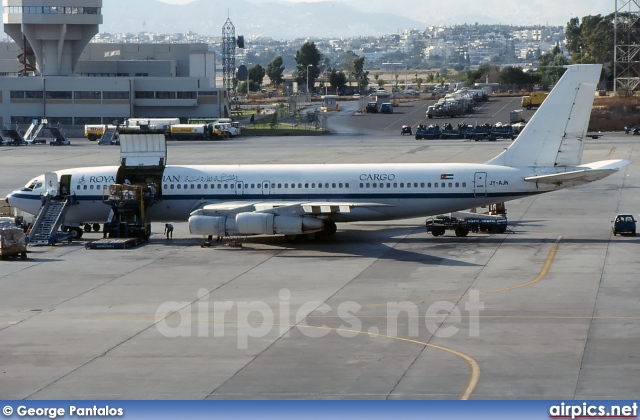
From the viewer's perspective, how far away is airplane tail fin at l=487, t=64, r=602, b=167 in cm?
5431

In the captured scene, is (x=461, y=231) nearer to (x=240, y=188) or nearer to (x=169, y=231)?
(x=240, y=188)

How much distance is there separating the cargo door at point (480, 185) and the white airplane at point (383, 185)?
0.18 ft

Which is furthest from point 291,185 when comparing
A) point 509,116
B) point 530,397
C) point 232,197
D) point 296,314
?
point 509,116

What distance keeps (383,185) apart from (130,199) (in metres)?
13.9

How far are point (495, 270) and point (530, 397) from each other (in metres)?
19.4

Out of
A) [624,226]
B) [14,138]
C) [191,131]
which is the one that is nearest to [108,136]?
[191,131]

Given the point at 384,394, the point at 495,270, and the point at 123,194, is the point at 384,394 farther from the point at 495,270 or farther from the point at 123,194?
the point at 123,194

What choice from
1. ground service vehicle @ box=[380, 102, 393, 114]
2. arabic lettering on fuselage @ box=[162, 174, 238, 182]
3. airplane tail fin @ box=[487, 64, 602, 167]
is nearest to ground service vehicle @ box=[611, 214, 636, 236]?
airplane tail fin @ box=[487, 64, 602, 167]

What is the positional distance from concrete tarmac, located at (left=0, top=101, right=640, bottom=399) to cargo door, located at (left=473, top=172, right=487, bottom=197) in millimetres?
2604

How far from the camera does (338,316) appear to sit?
1463 inches

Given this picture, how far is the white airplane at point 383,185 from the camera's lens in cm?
5297

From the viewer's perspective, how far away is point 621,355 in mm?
30859

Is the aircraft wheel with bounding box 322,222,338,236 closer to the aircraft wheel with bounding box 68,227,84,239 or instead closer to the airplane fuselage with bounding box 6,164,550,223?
the airplane fuselage with bounding box 6,164,550,223

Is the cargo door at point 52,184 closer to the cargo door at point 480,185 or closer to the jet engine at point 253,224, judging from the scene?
the jet engine at point 253,224
